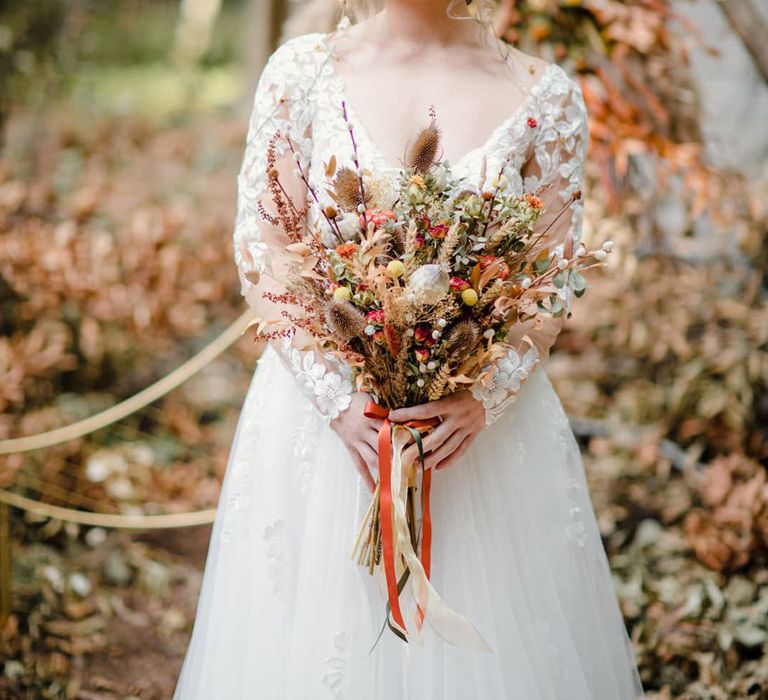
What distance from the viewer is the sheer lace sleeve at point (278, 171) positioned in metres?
1.66

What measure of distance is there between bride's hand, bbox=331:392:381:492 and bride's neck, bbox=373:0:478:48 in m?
0.82

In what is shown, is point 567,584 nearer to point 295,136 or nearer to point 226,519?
point 226,519

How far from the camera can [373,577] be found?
1.63 m

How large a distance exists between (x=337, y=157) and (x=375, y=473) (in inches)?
25.4

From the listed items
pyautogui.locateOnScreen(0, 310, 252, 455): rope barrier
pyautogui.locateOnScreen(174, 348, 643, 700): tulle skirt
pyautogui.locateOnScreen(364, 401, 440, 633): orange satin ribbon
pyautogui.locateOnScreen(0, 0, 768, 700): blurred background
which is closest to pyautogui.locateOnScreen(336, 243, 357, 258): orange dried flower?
pyautogui.locateOnScreen(364, 401, 440, 633): orange satin ribbon

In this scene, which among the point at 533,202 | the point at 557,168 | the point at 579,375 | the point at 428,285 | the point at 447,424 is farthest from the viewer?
the point at 579,375

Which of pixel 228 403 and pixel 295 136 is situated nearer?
pixel 295 136

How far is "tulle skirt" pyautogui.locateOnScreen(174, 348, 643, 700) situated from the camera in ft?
5.29

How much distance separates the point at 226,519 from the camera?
5.89ft

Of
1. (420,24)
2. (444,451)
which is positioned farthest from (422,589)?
(420,24)

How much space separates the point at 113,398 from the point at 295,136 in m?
2.73

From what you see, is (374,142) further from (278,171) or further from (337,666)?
(337,666)

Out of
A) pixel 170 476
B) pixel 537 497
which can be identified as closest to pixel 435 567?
pixel 537 497

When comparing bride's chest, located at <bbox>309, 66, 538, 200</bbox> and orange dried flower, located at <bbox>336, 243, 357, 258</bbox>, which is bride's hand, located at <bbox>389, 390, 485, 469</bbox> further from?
bride's chest, located at <bbox>309, 66, 538, 200</bbox>
